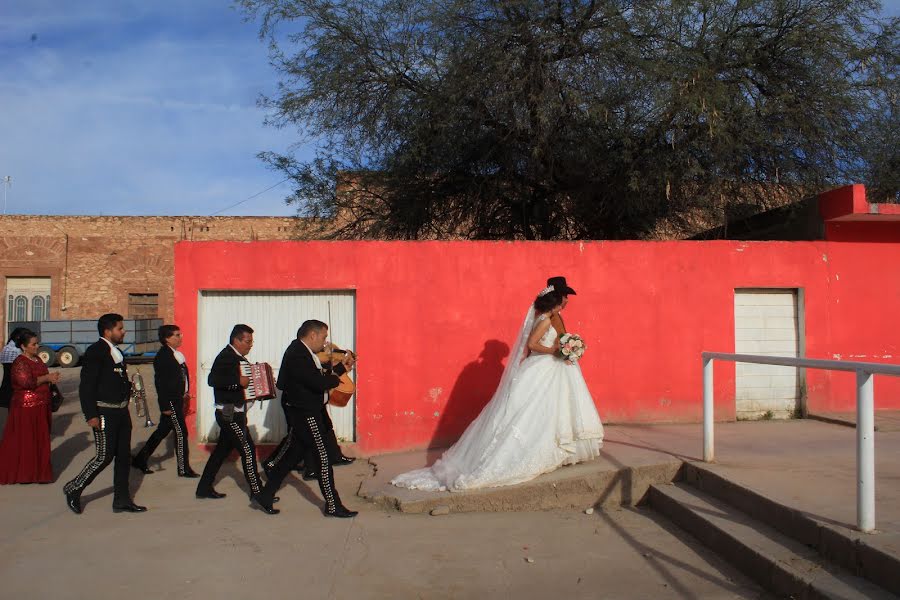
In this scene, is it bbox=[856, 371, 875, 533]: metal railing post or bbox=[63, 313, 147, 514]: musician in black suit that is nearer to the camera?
bbox=[856, 371, 875, 533]: metal railing post

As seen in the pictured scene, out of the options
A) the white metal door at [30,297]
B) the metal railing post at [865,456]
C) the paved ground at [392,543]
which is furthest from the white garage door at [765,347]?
the white metal door at [30,297]

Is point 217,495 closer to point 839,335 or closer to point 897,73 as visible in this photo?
point 839,335

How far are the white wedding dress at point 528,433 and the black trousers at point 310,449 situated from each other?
962 mm

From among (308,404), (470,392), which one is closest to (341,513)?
(308,404)

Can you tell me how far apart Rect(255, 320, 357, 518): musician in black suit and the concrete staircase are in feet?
9.45

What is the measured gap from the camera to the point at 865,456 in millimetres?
4469

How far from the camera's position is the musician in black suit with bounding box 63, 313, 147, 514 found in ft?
22.1

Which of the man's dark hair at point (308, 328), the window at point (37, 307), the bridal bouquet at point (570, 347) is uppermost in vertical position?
the window at point (37, 307)

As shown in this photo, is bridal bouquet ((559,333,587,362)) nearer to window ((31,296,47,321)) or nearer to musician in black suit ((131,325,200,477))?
musician in black suit ((131,325,200,477))

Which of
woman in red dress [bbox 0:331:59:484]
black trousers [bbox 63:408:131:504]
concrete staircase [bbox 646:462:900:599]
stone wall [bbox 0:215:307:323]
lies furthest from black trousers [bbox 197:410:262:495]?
stone wall [bbox 0:215:307:323]

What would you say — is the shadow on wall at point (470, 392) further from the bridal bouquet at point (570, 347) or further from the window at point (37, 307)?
the window at point (37, 307)

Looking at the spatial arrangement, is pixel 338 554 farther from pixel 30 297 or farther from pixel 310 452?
pixel 30 297

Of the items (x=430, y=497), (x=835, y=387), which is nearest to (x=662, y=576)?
(x=430, y=497)

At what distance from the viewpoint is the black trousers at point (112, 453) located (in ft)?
22.2
